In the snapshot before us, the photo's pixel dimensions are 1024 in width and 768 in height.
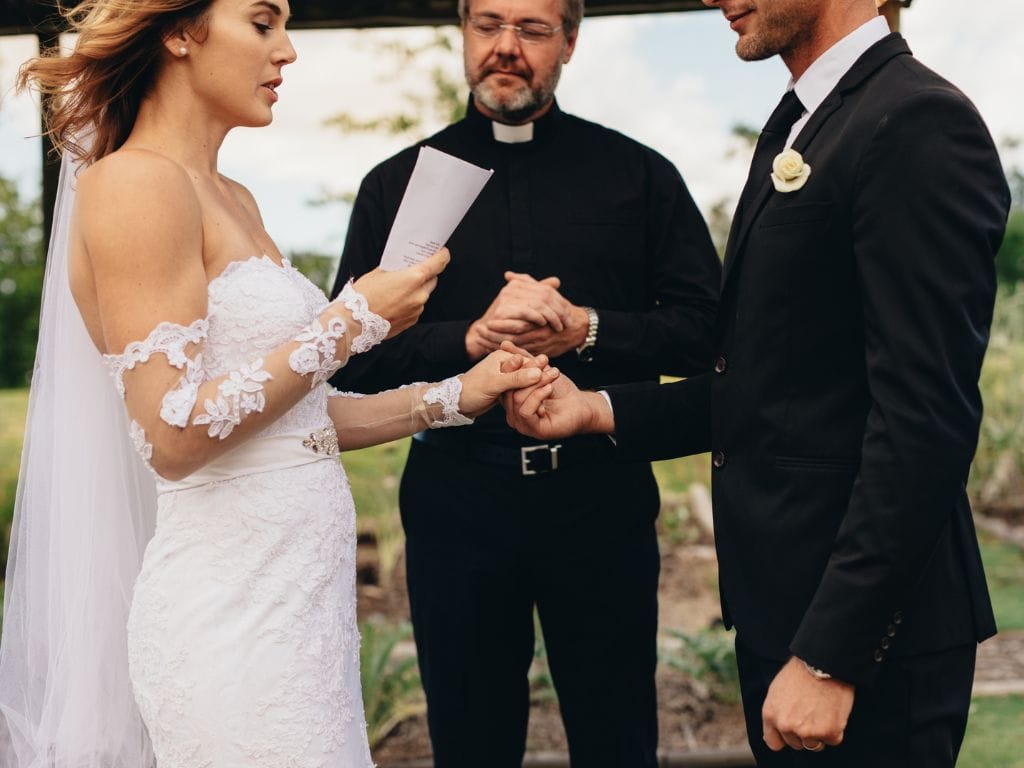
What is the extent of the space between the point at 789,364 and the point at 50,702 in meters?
1.65

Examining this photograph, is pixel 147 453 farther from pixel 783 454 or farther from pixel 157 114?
pixel 783 454

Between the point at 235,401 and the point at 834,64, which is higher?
the point at 834,64

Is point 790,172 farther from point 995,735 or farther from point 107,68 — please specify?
point 995,735

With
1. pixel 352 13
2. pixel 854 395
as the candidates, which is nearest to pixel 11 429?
pixel 352 13

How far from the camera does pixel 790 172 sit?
1.89m

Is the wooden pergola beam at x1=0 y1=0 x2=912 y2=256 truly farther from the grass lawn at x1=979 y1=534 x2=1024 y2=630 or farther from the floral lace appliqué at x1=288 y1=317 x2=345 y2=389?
the grass lawn at x1=979 y1=534 x2=1024 y2=630

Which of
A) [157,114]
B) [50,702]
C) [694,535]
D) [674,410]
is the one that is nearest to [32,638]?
[50,702]

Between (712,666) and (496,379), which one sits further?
(712,666)

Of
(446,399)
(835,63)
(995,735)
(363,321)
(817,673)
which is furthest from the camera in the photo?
(995,735)

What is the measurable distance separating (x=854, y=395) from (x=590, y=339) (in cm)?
122

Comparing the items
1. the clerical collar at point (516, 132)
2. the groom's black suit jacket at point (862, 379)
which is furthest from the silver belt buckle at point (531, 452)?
the clerical collar at point (516, 132)

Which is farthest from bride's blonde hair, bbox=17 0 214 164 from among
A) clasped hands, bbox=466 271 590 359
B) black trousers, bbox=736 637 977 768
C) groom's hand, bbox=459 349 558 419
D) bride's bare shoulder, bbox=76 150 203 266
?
black trousers, bbox=736 637 977 768

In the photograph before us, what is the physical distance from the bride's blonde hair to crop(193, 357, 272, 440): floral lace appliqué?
60 cm

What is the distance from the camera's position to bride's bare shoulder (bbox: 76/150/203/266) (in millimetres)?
1880
